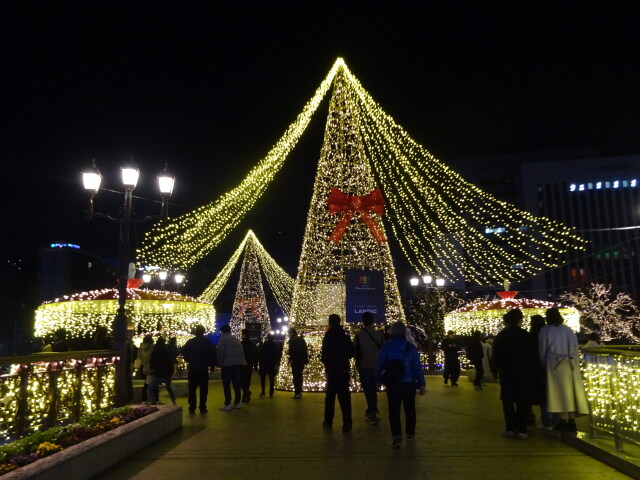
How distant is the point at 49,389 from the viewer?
642 centimetres

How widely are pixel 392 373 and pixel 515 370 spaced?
1599mm

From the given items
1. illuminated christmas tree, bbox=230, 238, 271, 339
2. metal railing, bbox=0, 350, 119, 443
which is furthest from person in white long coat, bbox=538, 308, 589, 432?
illuminated christmas tree, bbox=230, 238, 271, 339

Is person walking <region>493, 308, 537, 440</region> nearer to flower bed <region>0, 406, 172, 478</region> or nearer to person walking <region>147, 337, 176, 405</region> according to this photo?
flower bed <region>0, 406, 172, 478</region>

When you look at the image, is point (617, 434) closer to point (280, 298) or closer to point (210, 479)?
point (210, 479)

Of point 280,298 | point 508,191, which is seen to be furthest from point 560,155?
point 280,298

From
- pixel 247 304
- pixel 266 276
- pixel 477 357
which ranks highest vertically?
pixel 266 276

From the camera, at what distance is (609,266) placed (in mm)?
83625

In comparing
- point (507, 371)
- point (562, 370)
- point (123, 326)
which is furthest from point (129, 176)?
point (562, 370)

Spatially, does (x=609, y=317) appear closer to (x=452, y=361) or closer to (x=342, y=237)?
(x=452, y=361)

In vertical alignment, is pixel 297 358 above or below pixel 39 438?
above

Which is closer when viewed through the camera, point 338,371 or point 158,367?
point 338,371

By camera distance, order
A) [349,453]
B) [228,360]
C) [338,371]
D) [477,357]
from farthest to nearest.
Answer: [477,357] → [228,360] → [338,371] → [349,453]

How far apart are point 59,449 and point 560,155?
99119mm

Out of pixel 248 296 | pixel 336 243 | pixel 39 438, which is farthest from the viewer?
pixel 248 296
